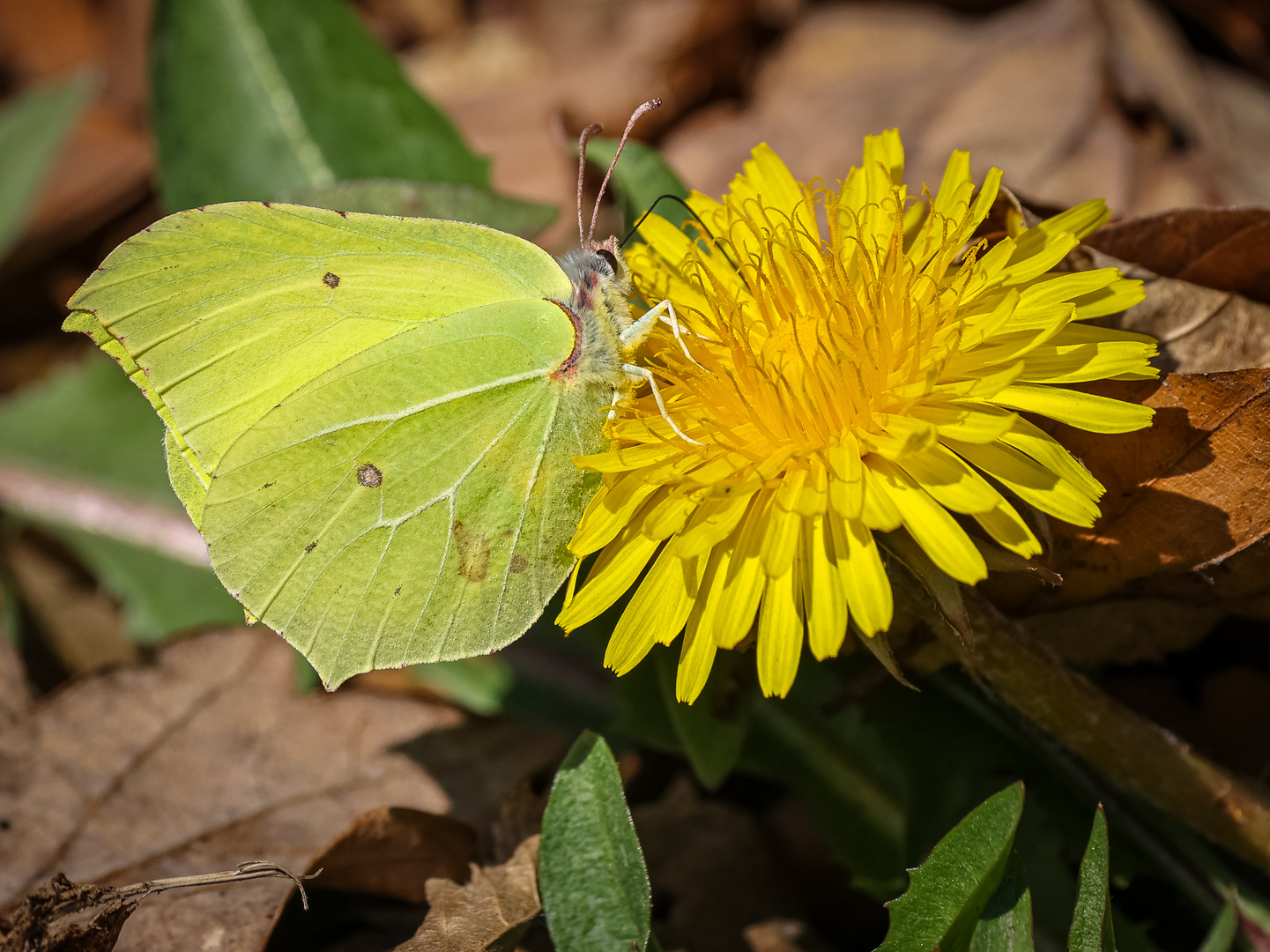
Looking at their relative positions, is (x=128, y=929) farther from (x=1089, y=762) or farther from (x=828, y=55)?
(x=828, y=55)

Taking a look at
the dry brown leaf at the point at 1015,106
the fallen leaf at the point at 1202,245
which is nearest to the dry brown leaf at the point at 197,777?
the fallen leaf at the point at 1202,245

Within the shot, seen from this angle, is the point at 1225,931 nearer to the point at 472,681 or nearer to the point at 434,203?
the point at 472,681

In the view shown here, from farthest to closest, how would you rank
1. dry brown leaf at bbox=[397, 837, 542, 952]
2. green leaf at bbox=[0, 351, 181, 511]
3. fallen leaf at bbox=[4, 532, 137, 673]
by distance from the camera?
green leaf at bbox=[0, 351, 181, 511] → fallen leaf at bbox=[4, 532, 137, 673] → dry brown leaf at bbox=[397, 837, 542, 952]

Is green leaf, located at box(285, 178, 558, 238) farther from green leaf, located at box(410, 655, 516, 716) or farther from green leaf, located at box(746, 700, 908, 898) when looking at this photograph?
green leaf, located at box(746, 700, 908, 898)

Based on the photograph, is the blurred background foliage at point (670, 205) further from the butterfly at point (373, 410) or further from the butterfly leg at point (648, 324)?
the butterfly leg at point (648, 324)

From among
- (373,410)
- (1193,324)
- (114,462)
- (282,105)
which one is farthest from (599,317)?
(114,462)

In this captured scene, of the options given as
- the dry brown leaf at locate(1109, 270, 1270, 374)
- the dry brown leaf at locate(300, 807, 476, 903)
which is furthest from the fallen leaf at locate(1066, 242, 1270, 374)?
the dry brown leaf at locate(300, 807, 476, 903)

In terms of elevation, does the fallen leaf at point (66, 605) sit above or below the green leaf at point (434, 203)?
below
